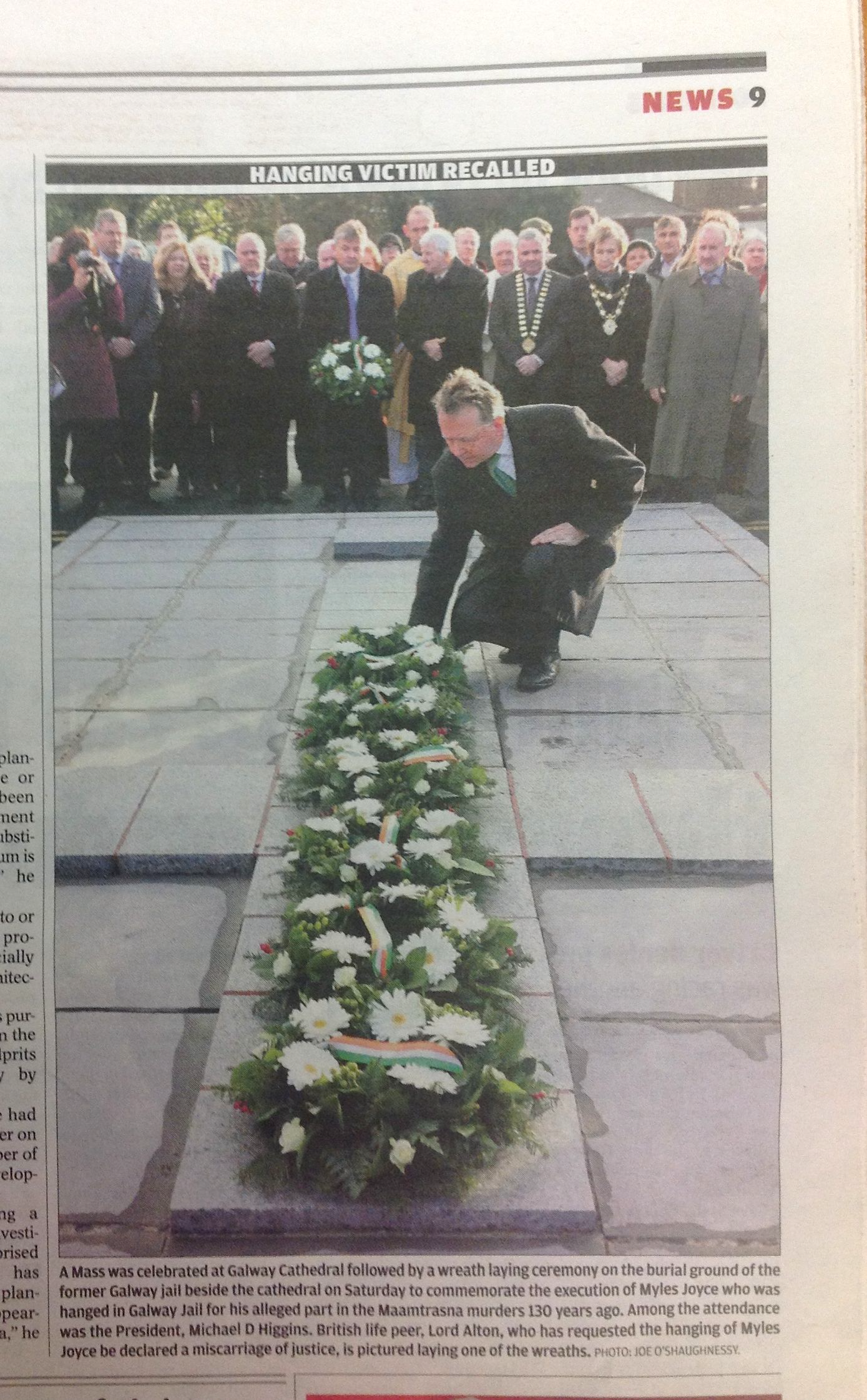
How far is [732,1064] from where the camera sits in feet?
2.94

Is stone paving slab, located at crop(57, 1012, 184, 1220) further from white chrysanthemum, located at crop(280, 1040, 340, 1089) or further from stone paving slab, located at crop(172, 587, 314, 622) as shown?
stone paving slab, located at crop(172, 587, 314, 622)

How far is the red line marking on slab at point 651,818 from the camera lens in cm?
93

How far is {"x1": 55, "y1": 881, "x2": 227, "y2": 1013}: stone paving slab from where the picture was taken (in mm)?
914

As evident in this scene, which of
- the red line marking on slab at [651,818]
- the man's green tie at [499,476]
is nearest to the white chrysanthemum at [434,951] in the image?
the red line marking on slab at [651,818]

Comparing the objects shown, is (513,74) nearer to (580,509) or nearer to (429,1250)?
(580,509)

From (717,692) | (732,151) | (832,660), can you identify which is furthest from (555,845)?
(732,151)

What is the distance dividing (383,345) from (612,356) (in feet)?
0.76

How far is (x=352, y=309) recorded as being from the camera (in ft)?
3.09

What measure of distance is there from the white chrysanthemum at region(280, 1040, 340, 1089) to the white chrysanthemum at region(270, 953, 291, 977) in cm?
6

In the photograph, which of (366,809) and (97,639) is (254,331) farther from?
(366,809)

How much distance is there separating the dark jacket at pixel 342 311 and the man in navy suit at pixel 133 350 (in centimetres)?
15

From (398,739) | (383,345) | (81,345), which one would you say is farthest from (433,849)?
(81,345)

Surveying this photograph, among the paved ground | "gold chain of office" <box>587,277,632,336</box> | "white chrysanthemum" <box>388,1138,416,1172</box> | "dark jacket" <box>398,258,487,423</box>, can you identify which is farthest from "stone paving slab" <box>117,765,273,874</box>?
"gold chain of office" <box>587,277,632,336</box>

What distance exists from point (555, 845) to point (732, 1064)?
0.87ft
